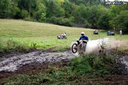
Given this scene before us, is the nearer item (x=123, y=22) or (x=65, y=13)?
(x=123, y=22)

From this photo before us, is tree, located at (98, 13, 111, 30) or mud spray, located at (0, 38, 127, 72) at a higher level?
tree, located at (98, 13, 111, 30)

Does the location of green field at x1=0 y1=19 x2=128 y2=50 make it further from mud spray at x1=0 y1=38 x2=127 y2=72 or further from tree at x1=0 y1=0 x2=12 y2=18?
tree at x1=0 y1=0 x2=12 y2=18

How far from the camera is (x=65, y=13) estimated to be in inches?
4877

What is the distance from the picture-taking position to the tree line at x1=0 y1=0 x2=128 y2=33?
66.5 metres

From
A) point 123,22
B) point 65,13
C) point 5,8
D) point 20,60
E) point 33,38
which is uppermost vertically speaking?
point 65,13

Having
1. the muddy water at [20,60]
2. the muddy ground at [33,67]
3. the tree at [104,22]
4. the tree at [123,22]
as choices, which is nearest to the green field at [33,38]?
the muddy water at [20,60]

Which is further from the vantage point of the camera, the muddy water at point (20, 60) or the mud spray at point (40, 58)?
the muddy water at point (20, 60)

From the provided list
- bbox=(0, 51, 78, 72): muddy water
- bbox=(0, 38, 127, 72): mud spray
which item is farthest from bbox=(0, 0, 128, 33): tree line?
bbox=(0, 51, 78, 72): muddy water

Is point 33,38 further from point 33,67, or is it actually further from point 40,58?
point 33,67

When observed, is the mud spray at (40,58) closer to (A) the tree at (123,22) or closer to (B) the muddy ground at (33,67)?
(B) the muddy ground at (33,67)

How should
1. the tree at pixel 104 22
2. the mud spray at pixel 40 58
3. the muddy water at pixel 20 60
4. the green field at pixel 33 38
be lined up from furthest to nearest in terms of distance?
the tree at pixel 104 22
the green field at pixel 33 38
the muddy water at pixel 20 60
the mud spray at pixel 40 58

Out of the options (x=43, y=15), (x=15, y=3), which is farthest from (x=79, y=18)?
(x=15, y=3)

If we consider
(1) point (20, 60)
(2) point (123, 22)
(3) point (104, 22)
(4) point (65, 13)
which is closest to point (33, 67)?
(1) point (20, 60)

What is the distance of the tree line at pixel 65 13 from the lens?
66525mm
